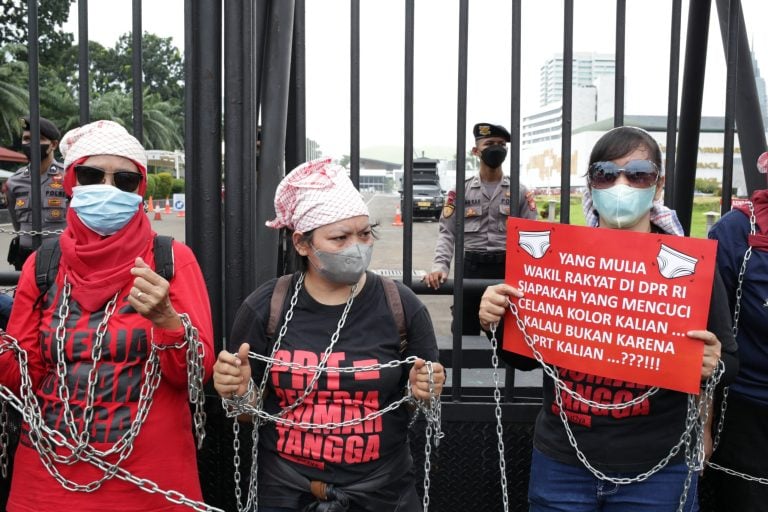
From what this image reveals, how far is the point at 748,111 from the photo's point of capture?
3676mm

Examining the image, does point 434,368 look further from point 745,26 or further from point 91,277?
point 745,26

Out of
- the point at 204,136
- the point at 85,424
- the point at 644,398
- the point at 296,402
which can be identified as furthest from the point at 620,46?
the point at 85,424

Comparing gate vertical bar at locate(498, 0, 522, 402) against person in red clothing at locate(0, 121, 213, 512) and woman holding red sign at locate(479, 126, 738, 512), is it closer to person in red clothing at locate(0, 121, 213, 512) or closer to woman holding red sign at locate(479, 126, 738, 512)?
woman holding red sign at locate(479, 126, 738, 512)

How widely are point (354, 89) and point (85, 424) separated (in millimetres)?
1609

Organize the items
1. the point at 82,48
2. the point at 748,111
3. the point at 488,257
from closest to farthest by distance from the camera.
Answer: the point at 82,48
the point at 748,111
the point at 488,257

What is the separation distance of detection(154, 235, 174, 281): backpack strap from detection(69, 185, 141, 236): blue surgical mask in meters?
0.13

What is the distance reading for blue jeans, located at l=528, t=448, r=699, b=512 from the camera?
2.28 meters

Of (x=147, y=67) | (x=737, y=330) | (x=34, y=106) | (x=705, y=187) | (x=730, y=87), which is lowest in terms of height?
(x=737, y=330)

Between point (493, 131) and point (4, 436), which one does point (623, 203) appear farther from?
point (493, 131)

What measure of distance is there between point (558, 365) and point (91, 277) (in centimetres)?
149

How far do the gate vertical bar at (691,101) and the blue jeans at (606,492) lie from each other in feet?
5.27

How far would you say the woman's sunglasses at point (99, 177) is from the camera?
2389 millimetres

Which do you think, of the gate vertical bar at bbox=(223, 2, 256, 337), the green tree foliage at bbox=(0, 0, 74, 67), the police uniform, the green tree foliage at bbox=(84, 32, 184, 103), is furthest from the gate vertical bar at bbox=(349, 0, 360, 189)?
the green tree foliage at bbox=(84, 32, 184, 103)

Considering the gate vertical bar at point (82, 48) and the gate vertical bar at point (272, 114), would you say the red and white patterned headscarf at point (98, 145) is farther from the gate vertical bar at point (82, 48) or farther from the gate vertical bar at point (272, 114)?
the gate vertical bar at point (272, 114)
